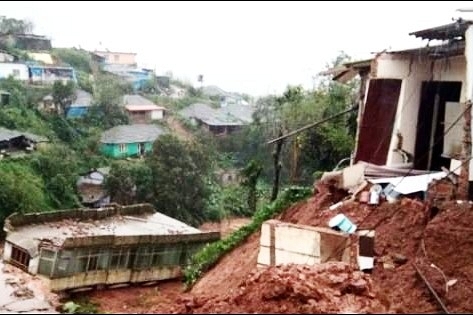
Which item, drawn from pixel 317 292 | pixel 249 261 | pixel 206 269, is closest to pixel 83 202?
pixel 206 269

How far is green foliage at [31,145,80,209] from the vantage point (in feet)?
→ 93.7

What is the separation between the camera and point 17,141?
3114 centimetres

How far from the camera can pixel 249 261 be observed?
41.6 feet

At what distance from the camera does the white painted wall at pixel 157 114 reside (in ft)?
143

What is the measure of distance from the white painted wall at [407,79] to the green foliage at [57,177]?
1772 centimetres

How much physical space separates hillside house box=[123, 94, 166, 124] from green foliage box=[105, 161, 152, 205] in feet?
40.9

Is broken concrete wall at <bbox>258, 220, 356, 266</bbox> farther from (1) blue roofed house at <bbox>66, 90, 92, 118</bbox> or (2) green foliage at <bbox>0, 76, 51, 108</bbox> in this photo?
(1) blue roofed house at <bbox>66, 90, 92, 118</bbox>

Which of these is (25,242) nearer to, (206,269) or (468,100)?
(206,269)

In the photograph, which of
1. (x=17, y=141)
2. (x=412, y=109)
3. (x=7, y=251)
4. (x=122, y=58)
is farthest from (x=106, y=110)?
(x=122, y=58)

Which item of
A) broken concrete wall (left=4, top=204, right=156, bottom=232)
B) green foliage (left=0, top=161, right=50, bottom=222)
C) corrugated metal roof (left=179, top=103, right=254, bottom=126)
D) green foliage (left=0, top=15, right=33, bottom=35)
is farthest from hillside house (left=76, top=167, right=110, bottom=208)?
green foliage (left=0, top=15, right=33, bottom=35)

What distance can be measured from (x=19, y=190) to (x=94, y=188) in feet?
17.6

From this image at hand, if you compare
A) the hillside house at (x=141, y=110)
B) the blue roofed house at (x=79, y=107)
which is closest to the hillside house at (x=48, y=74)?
the blue roofed house at (x=79, y=107)

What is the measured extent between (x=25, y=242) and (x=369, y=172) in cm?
880

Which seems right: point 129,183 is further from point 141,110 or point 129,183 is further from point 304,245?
point 304,245
